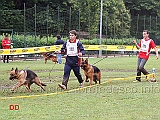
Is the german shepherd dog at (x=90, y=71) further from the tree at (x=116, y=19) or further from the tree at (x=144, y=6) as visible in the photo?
the tree at (x=144, y=6)

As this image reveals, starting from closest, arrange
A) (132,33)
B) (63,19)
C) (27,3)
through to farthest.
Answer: (63,19)
(132,33)
(27,3)

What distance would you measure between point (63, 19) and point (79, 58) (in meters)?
22.6

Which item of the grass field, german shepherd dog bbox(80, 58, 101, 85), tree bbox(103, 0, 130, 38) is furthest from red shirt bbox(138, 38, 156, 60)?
tree bbox(103, 0, 130, 38)

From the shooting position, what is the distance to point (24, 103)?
9508 mm

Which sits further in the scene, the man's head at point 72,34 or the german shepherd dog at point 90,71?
the german shepherd dog at point 90,71

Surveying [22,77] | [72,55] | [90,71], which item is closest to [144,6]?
[90,71]

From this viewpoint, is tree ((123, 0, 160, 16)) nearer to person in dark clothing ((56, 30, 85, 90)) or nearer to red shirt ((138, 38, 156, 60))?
red shirt ((138, 38, 156, 60))

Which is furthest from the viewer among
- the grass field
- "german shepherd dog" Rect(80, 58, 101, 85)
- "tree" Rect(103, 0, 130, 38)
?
"tree" Rect(103, 0, 130, 38)

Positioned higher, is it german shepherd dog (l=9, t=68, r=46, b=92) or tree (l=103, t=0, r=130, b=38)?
tree (l=103, t=0, r=130, b=38)

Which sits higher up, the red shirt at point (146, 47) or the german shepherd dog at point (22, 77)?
the red shirt at point (146, 47)

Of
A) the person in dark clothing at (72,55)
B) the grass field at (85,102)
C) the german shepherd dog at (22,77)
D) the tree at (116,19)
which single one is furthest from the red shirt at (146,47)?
the tree at (116,19)

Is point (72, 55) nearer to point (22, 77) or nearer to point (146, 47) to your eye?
point (22, 77)

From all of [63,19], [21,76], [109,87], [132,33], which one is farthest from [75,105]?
[132,33]

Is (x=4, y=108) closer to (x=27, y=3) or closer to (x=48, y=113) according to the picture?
(x=48, y=113)
